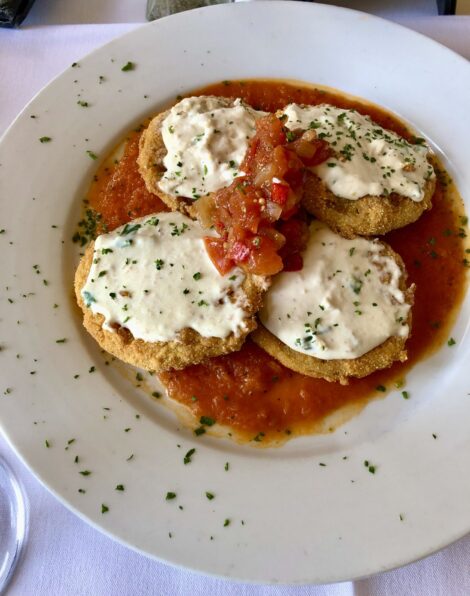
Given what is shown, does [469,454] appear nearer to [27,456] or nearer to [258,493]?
[258,493]

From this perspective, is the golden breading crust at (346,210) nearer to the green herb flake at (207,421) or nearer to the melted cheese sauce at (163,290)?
the melted cheese sauce at (163,290)

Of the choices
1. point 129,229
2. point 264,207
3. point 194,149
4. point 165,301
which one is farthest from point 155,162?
point 165,301

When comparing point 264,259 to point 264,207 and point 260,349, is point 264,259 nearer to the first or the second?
point 264,207

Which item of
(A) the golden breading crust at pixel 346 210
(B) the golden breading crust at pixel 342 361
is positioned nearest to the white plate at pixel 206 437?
(B) the golden breading crust at pixel 342 361

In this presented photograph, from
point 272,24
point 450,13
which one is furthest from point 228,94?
point 450,13

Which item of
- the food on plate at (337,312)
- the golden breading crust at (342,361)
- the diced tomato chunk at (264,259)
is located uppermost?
the diced tomato chunk at (264,259)

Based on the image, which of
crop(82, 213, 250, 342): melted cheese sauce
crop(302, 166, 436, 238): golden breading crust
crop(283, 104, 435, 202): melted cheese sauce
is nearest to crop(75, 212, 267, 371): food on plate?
crop(82, 213, 250, 342): melted cheese sauce
